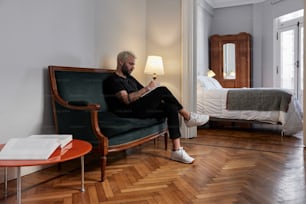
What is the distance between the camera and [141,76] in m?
3.79

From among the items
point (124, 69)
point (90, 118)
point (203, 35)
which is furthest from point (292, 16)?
point (90, 118)

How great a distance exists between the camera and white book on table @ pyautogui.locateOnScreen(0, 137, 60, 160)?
1.48m

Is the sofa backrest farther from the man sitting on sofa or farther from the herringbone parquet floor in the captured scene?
the herringbone parquet floor

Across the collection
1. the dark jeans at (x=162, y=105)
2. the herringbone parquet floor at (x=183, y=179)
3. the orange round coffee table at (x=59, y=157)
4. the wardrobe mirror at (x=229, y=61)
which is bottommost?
the herringbone parquet floor at (x=183, y=179)

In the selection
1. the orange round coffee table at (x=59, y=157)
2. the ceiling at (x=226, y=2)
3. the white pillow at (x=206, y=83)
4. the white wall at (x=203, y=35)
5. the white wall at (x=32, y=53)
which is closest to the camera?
the orange round coffee table at (x=59, y=157)

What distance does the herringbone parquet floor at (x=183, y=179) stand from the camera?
1.77 m

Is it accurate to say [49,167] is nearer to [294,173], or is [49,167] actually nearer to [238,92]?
[294,173]

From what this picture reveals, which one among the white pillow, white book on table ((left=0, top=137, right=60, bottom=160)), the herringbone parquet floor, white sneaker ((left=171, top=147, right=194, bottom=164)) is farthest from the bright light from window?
white book on table ((left=0, top=137, right=60, bottom=160))

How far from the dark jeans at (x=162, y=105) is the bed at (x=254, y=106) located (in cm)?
183

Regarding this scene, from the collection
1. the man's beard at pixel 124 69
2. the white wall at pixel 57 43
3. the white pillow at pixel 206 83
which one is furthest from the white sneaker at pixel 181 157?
the white pillow at pixel 206 83

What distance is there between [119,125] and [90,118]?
0.24 m

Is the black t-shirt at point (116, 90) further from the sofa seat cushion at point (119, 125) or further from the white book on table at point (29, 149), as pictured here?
the white book on table at point (29, 149)

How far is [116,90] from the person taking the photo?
8.87 ft

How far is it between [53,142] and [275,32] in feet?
19.0
